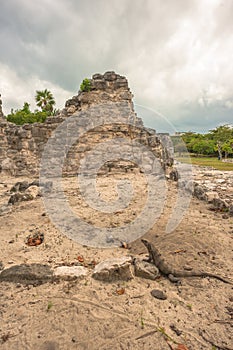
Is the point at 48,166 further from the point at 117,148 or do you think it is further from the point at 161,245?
the point at 161,245

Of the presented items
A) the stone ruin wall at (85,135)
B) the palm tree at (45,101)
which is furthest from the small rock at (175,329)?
the palm tree at (45,101)

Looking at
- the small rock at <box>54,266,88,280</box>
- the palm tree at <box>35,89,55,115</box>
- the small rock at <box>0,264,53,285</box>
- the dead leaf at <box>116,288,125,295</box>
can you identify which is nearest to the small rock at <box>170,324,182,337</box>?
the dead leaf at <box>116,288,125,295</box>

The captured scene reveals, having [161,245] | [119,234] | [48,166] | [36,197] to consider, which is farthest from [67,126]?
[161,245]

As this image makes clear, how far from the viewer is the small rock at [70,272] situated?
294 centimetres

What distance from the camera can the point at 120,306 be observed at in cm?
249

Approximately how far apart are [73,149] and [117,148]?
8.38 ft

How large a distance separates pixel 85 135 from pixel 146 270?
1044cm

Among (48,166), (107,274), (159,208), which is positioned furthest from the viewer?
(48,166)

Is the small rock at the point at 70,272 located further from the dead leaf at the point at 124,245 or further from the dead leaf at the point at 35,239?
the dead leaf at the point at 35,239

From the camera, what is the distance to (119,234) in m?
4.61

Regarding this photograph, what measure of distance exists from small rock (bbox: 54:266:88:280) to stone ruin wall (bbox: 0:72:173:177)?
8.93 m

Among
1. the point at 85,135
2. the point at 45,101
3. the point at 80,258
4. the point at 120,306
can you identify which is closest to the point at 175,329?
the point at 120,306

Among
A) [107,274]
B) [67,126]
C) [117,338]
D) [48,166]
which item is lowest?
[117,338]

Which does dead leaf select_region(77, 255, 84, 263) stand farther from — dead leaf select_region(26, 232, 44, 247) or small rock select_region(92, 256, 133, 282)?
dead leaf select_region(26, 232, 44, 247)
